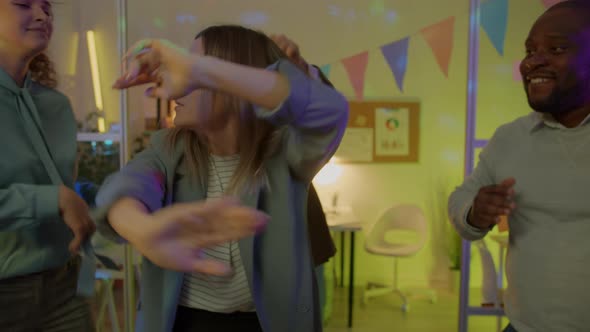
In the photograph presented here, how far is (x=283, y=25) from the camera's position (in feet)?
15.2

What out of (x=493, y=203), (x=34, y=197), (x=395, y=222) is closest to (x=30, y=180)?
(x=34, y=197)

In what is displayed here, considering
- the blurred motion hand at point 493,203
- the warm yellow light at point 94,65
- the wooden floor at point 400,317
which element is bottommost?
the wooden floor at point 400,317

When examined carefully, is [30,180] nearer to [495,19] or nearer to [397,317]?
[495,19]

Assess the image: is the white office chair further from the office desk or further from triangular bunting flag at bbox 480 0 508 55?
triangular bunting flag at bbox 480 0 508 55

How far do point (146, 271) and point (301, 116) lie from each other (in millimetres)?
511

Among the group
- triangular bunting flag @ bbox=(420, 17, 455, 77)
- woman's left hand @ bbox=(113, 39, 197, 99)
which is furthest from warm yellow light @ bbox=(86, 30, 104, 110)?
triangular bunting flag @ bbox=(420, 17, 455, 77)

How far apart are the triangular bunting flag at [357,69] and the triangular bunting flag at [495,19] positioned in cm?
208

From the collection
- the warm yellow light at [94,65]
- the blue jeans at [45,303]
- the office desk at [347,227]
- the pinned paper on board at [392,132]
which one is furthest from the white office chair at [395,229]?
the blue jeans at [45,303]

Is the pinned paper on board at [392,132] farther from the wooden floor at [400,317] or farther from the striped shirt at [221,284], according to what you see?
the striped shirt at [221,284]

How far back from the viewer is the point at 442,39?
4.58 m

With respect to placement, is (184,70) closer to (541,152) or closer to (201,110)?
(201,110)

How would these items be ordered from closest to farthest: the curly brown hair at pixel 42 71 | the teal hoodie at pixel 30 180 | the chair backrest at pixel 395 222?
the teal hoodie at pixel 30 180 < the curly brown hair at pixel 42 71 < the chair backrest at pixel 395 222

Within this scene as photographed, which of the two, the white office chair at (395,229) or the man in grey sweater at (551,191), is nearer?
the man in grey sweater at (551,191)

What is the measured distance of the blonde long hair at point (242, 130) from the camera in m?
0.88
